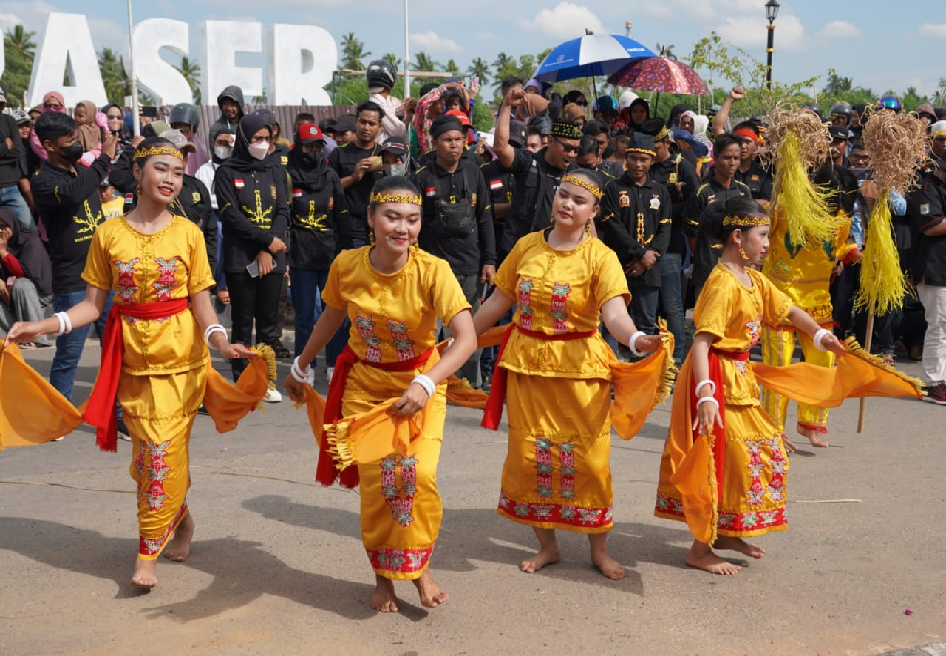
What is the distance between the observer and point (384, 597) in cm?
448

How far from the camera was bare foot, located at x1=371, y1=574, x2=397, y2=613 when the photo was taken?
4461mm

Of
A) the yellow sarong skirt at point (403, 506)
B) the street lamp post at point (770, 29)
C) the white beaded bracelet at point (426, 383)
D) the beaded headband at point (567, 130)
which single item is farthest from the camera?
the street lamp post at point (770, 29)

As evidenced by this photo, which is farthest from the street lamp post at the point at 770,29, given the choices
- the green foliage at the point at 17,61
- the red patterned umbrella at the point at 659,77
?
the green foliage at the point at 17,61

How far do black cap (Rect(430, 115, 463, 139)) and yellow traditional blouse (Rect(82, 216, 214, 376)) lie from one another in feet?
11.4

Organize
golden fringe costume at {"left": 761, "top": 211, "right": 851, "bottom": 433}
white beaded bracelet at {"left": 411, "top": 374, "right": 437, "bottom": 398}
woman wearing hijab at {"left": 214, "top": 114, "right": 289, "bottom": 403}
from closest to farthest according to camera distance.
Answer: white beaded bracelet at {"left": 411, "top": 374, "right": 437, "bottom": 398} → golden fringe costume at {"left": 761, "top": 211, "right": 851, "bottom": 433} → woman wearing hijab at {"left": 214, "top": 114, "right": 289, "bottom": 403}

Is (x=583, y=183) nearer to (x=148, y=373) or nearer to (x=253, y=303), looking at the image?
(x=148, y=373)

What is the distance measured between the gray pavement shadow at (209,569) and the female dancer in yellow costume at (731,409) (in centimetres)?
146

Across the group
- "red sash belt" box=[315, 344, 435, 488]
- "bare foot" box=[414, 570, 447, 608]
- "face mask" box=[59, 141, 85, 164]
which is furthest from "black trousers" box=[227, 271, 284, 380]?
"bare foot" box=[414, 570, 447, 608]

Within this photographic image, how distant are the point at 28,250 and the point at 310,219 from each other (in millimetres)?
2719

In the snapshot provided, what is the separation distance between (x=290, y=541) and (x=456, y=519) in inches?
36.9

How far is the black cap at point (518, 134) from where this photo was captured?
1081cm

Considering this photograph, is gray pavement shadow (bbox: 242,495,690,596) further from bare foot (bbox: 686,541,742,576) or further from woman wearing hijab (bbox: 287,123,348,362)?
woman wearing hijab (bbox: 287,123,348,362)

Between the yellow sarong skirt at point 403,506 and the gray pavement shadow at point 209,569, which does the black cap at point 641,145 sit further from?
the gray pavement shadow at point 209,569

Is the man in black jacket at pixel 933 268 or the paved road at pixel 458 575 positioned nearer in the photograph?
the paved road at pixel 458 575
